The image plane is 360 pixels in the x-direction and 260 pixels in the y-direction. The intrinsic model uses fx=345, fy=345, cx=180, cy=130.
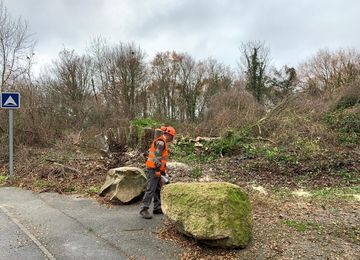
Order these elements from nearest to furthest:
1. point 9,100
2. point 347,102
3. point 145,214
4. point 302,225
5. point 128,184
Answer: point 302,225
point 145,214
point 128,184
point 9,100
point 347,102

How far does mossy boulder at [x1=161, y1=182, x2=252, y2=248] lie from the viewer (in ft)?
15.6

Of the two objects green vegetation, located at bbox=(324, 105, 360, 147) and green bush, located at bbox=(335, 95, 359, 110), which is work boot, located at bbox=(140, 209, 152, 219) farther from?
green bush, located at bbox=(335, 95, 359, 110)

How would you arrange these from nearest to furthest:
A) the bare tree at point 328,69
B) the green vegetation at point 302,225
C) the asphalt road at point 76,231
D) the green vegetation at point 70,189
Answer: the asphalt road at point 76,231 < the green vegetation at point 302,225 < the green vegetation at point 70,189 < the bare tree at point 328,69

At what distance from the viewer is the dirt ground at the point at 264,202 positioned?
4824mm

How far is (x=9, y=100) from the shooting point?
34.6 feet

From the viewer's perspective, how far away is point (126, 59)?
112 feet

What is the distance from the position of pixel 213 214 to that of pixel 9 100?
832 centimetres

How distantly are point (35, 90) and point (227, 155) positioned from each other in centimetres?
1059

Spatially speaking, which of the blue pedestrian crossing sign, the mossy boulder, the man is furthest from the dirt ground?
the blue pedestrian crossing sign

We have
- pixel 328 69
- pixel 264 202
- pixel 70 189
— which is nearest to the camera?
pixel 264 202

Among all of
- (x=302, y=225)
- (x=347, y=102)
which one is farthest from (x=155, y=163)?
(x=347, y=102)

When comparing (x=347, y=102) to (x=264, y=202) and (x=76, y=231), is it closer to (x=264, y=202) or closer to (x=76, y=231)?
(x=264, y=202)

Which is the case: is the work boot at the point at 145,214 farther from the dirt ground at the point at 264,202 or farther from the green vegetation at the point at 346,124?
the green vegetation at the point at 346,124

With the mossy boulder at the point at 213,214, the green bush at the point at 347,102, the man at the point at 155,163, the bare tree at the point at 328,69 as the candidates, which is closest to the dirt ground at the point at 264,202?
the mossy boulder at the point at 213,214
